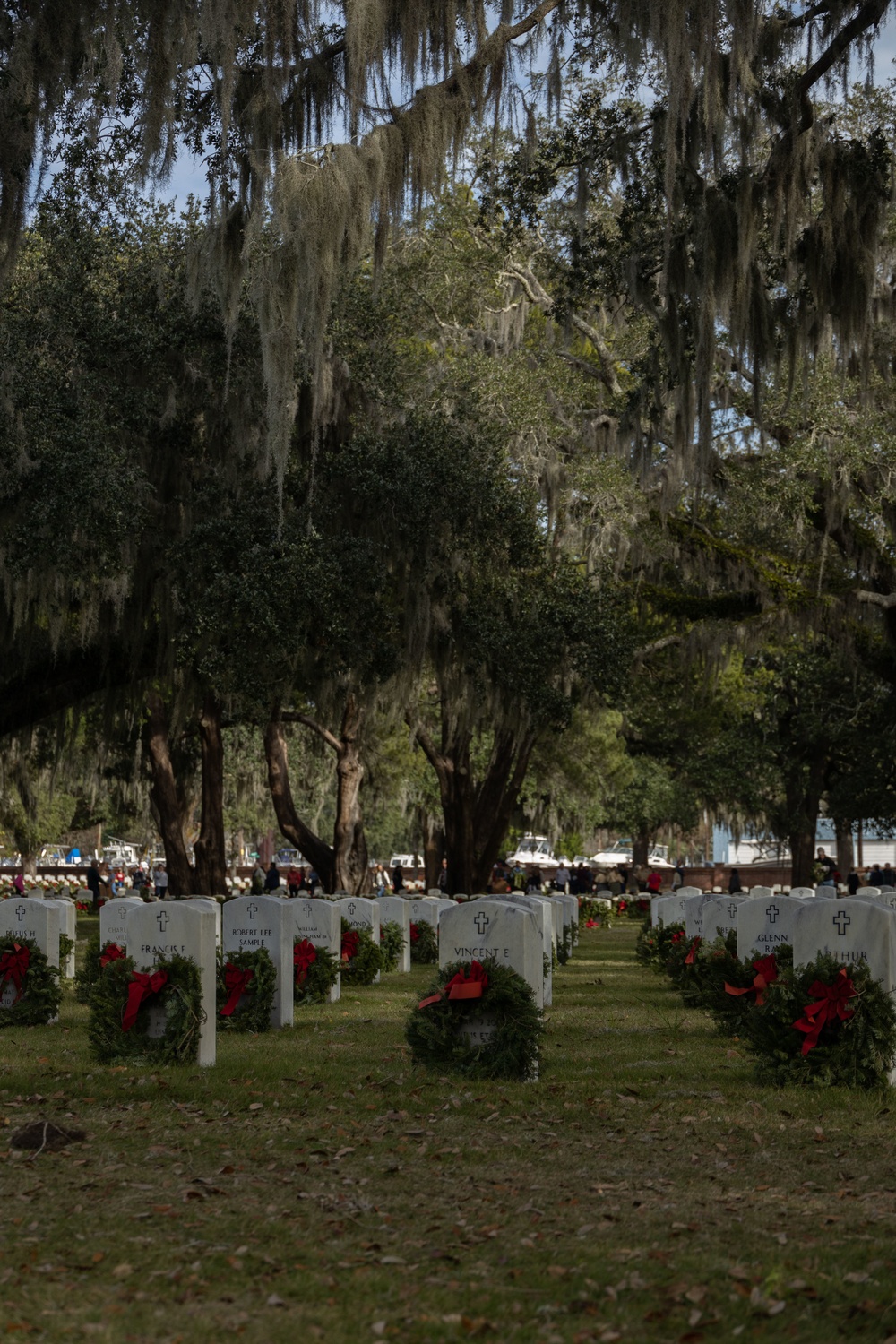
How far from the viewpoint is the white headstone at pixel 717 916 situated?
15.0m

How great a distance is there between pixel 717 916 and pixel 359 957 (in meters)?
4.03

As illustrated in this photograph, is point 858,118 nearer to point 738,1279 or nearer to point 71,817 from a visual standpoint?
point 738,1279

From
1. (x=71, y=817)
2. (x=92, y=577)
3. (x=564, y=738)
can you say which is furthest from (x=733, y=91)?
(x=71, y=817)

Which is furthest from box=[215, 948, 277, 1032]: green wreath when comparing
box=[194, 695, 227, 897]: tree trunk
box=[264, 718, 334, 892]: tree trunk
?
box=[194, 695, 227, 897]: tree trunk

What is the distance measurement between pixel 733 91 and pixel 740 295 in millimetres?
2389

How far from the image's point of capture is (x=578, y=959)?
2169 centimetres

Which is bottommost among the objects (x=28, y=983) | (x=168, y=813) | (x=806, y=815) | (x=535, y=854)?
(x=28, y=983)

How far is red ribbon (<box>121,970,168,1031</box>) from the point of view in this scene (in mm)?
9484

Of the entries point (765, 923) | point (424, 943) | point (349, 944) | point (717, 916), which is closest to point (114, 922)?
point (349, 944)

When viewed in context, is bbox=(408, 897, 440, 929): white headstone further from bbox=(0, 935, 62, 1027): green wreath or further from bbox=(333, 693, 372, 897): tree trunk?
bbox=(0, 935, 62, 1027): green wreath

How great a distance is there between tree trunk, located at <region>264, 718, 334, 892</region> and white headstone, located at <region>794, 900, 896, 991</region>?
17855 millimetres

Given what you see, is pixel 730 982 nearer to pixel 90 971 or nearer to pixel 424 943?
pixel 90 971

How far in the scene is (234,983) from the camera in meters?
11.6

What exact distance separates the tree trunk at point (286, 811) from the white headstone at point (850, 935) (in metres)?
17.9
